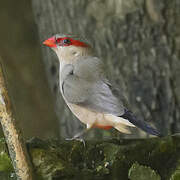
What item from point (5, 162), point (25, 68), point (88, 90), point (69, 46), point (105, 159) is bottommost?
point (25, 68)

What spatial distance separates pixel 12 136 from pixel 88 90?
67 centimetres

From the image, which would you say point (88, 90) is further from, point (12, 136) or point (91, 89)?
point (12, 136)

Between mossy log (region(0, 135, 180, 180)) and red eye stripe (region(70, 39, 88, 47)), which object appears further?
red eye stripe (region(70, 39, 88, 47))

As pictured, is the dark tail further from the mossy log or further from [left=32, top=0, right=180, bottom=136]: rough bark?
[left=32, top=0, right=180, bottom=136]: rough bark

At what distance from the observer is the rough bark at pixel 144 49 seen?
3420 mm

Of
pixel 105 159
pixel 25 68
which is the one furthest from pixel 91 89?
pixel 25 68

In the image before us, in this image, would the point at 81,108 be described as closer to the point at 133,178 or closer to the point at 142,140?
the point at 142,140

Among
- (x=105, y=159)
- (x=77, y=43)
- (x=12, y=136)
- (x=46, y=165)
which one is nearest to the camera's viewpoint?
(x=12, y=136)

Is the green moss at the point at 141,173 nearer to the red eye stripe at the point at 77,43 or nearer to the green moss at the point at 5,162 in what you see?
the green moss at the point at 5,162

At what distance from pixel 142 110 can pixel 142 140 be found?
4.41 feet

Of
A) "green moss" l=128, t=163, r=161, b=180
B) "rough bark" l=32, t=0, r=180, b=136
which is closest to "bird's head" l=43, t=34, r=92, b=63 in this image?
"green moss" l=128, t=163, r=161, b=180

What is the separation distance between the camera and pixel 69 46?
2.46m

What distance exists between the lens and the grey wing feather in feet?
7.20

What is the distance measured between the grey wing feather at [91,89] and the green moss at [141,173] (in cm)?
31
